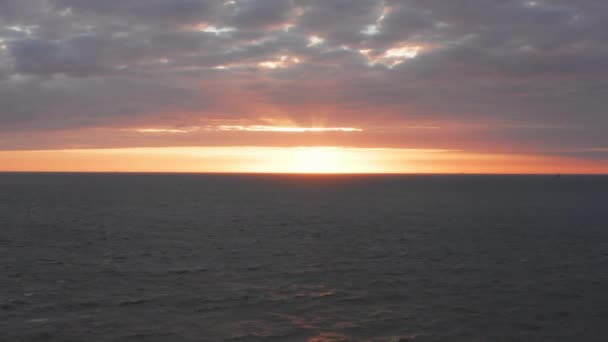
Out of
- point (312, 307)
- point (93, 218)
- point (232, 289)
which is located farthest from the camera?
point (93, 218)

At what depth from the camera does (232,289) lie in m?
39.8

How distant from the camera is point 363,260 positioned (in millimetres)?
52094

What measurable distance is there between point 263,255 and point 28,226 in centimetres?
4522

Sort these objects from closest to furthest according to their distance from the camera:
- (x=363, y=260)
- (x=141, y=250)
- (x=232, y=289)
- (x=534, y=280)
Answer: (x=232, y=289) < (x=534, y=280) < (x=363, y=260) < (x=141, y=250)

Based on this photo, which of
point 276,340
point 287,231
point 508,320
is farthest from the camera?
point 287,231

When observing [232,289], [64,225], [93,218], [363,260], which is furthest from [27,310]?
[93,218]

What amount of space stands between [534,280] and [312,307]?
1961 cm

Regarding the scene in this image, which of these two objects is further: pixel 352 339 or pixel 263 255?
pixel 263 255

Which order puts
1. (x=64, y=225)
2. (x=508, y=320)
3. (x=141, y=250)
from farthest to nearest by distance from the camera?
1. (x=64, y=225)
2. (x=141, y=250)
3. (x=508, y=320)

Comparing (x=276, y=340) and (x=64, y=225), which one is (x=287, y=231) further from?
(x=276, y=340)

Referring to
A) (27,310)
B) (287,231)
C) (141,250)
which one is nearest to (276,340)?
(27,310)

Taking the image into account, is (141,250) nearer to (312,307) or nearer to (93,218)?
(312,307)

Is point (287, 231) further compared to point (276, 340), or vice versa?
point (287, 231)

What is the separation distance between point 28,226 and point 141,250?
32655 mm
